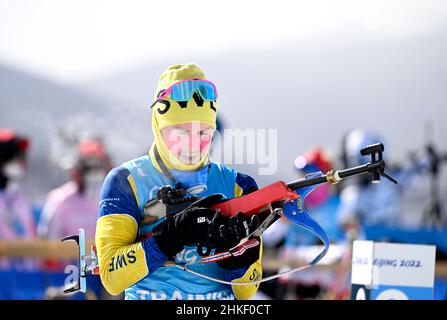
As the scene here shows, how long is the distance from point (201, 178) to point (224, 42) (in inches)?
99.4

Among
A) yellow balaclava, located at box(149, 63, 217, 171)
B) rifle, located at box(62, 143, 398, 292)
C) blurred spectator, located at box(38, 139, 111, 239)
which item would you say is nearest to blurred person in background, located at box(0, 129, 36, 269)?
blurred spectator, located at box(38, 139, 111, 239)

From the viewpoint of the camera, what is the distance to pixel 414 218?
7945 millimetres

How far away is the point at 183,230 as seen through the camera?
2420 millimetres

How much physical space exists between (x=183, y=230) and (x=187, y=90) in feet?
1.50

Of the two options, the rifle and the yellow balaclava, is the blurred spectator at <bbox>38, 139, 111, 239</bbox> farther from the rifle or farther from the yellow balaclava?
the rifle

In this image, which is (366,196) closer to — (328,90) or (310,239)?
(310,239)

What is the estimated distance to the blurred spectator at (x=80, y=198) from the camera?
21.9ft

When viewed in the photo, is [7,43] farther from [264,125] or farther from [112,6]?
[264,125]

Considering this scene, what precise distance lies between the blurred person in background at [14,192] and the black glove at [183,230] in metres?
4.71

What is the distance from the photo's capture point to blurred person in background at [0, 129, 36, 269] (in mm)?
7016

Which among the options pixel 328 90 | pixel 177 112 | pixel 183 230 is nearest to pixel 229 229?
pixel 183 230

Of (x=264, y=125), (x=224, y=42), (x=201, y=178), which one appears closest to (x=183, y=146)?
(x=201, y=178)

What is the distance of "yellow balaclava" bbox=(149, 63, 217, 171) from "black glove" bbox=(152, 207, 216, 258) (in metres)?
0.25

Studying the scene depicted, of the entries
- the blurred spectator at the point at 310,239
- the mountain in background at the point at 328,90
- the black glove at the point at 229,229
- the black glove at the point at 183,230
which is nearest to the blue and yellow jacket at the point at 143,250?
the black glove at the point at 183,230
